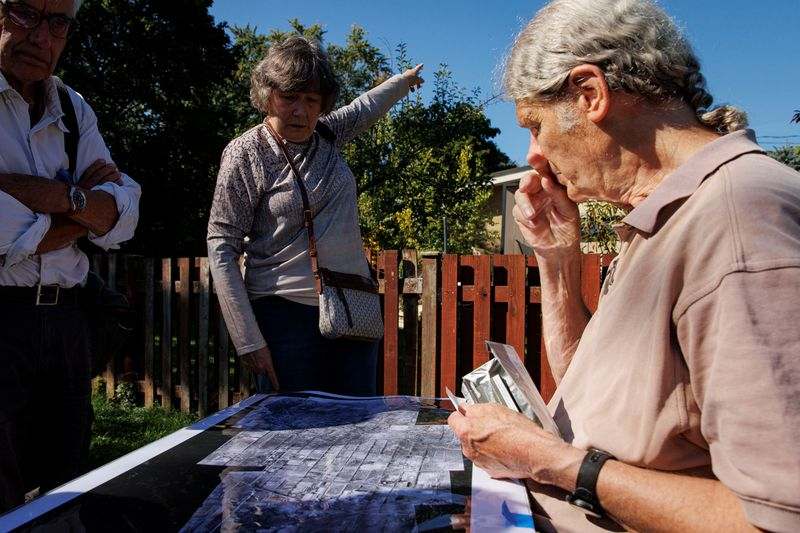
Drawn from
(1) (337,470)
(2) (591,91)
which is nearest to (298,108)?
(2) (591,91)

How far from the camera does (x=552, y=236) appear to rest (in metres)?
1.99

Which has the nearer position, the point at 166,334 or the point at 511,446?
the point at 511,446

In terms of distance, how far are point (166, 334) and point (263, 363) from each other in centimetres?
416

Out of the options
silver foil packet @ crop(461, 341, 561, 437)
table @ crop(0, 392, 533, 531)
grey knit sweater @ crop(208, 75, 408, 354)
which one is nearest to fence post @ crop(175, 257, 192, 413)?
grey knit sweater @ crop(208, 75, 408, 354)

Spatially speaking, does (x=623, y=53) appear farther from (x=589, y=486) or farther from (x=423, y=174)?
(x=423, y=174)

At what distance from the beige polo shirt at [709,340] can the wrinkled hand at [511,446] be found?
3.4 inches

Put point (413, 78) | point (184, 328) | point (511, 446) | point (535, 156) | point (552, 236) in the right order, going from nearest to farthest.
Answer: point (511, 446) → point (535, 156) → point (552, 236) → point (413, 78) → point (184, 328)

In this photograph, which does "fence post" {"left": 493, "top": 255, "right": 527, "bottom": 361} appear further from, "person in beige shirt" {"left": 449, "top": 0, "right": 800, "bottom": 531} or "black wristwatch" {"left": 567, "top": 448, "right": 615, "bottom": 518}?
"black wristwatch" {"left": 567, "top": 448, "right": 615, "bottom": 518}


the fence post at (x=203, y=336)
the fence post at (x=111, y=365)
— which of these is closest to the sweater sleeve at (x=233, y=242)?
the fence post at (x=203, y=336)

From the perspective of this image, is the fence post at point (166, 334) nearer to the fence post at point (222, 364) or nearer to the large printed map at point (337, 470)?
the fence post at point (222, 364)

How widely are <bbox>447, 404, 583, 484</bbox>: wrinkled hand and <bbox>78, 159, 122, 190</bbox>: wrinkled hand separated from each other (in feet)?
5.21

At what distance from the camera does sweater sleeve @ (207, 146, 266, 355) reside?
2.44 metres

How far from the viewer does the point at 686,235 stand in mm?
1113

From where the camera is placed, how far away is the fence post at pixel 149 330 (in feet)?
20.7
